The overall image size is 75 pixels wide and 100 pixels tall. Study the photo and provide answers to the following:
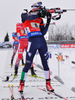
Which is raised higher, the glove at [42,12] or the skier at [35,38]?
the glove at [42,12]

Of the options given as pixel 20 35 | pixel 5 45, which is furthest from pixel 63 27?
pixel 20 35

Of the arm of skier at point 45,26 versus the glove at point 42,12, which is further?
the arm of skier at point 45,26

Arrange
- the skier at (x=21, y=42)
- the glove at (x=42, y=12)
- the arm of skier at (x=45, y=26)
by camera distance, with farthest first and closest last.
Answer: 1. the skier at (x=21, y=42)
2. the arm of skier at (x=45, y=26)
3. the glove at (x=42, y=12)

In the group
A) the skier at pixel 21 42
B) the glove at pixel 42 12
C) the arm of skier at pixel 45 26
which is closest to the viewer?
the glove at pixel 42 12

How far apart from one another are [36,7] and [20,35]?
7.97 ft

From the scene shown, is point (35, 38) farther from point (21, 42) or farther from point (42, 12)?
point (21, 42)

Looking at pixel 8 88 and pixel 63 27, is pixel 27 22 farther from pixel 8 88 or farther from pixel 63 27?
pixel 63 27

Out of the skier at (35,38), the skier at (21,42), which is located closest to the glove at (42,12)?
the skier at (35,38)

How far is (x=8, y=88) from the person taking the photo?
3.48m

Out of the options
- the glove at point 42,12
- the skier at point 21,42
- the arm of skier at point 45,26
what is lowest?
the skier at point 21,42

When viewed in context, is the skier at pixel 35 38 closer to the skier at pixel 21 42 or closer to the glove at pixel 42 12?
the glove at pixel 42 12

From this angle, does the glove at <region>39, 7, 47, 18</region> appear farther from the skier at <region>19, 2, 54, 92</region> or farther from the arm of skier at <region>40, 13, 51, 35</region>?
the arm of skier at <region>40, 13, 51, 35</region>

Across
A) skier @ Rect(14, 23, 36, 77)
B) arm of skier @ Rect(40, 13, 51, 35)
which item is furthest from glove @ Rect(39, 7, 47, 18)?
skier @ Rect(14, 23, 36, 77)

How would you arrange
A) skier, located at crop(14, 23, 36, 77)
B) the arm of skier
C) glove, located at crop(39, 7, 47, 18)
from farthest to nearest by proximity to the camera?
skier, located at crop(14, 23, 36, 77) → the arm of skier → glove, located at crop(39, 7, 47, 18)
